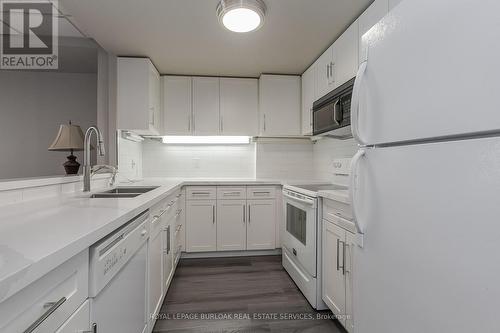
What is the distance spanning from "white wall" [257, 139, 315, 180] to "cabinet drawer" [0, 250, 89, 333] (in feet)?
9.30

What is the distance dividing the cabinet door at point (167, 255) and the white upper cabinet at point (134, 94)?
1.23 meters

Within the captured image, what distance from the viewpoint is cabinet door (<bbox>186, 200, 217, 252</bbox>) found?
115 inches

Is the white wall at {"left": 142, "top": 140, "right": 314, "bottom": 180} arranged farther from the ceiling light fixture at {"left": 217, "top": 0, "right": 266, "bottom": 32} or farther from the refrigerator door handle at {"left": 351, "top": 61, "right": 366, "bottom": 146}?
the refrigerator door handle at {"left": 351, "top": 61, "right": 366, "bottom": 146}

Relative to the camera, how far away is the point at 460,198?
0.65 m

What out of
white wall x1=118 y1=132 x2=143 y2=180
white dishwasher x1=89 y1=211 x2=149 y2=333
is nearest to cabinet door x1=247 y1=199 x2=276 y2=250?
white wall x1=118 y1=132 x2=143 y2=180

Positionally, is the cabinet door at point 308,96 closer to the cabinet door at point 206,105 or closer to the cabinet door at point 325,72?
the cabinet door at point 325,72

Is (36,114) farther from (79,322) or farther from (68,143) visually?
(79,322)

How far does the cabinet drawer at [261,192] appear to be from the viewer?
3020 mm

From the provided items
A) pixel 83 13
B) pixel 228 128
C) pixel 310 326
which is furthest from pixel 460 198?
pixel 228 128

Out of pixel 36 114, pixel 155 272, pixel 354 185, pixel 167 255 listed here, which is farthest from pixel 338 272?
pixel 36 114

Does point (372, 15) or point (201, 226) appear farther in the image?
point (201, 226)

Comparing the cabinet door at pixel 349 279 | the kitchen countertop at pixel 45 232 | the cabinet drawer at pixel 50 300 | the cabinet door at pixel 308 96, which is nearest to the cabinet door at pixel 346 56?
the cabinet door at pixel 308 96

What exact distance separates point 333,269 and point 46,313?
5.26ft

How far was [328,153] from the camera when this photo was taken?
9.95 ft
